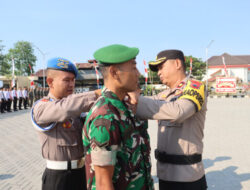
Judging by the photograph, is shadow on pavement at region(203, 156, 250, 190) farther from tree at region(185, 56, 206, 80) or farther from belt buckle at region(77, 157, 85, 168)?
tree at region(185, 56, 206, 80)

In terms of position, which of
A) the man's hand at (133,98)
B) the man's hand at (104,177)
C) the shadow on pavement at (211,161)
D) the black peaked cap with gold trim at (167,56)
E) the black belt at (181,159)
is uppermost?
the black peaked cap with gold trim at (167,56)

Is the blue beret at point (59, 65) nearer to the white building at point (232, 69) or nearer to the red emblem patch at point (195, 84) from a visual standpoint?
the red emblem patch at point (195, 84)

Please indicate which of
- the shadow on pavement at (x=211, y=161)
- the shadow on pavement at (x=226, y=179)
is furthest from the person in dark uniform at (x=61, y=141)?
the shadow on pavement at (x=211, y=161)

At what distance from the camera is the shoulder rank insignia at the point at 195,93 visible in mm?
1823

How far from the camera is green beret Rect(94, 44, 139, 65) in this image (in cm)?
140

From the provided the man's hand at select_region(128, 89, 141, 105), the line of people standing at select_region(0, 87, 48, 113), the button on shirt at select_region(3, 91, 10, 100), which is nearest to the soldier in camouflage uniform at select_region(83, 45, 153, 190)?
the man's hand at select_region(128, 89, 141, 105)

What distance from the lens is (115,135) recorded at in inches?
A: 51.4

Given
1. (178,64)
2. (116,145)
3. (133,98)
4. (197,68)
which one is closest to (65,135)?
(133,98)

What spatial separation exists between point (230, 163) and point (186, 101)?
4.31m

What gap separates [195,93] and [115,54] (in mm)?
793

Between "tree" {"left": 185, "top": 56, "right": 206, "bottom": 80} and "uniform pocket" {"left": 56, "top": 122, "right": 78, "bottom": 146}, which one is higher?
"tree" {"left": 185, "top": 56, "right": 206, "bottom": 80}

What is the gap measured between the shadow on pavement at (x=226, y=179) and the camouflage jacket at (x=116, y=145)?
10.4ft

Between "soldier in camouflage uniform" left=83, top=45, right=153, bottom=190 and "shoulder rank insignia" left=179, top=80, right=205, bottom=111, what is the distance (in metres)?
0.50

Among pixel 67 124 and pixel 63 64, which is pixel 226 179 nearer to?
pixel 67 124
